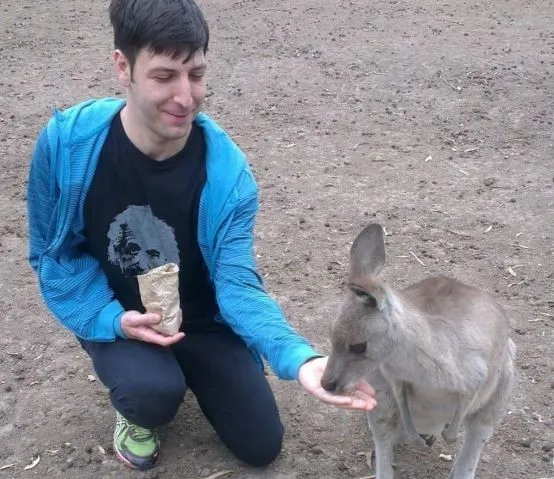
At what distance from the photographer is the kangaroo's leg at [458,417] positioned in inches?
82.8

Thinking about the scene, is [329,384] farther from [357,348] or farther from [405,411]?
[405,411]

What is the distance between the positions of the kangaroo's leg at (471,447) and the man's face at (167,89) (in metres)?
1.14

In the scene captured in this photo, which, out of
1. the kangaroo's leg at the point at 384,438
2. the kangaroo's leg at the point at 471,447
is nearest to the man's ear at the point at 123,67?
the kangaroo's leg at the point at 384,438

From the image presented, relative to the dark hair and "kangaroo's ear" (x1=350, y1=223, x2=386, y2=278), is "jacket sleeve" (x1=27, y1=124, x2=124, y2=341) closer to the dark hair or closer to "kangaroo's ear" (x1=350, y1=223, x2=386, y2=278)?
the dark hair

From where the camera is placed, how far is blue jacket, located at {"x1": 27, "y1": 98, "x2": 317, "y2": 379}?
2.29 m

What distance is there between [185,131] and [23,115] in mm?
3163

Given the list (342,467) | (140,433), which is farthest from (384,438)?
(140,433)

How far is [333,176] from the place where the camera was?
170 inches

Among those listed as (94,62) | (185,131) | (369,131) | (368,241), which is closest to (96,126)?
(185,131)

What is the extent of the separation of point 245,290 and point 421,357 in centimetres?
56

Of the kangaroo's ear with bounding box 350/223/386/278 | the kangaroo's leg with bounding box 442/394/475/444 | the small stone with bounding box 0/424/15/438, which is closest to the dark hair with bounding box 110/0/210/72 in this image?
the kangaroo's ear with bounding box 350/223/386/278

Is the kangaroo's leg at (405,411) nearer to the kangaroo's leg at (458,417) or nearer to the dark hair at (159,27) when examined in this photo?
the kangaroo's leg at (458,417)

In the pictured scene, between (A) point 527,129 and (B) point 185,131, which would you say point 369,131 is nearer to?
(A) point 527,129

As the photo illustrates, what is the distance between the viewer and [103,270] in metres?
2.49
